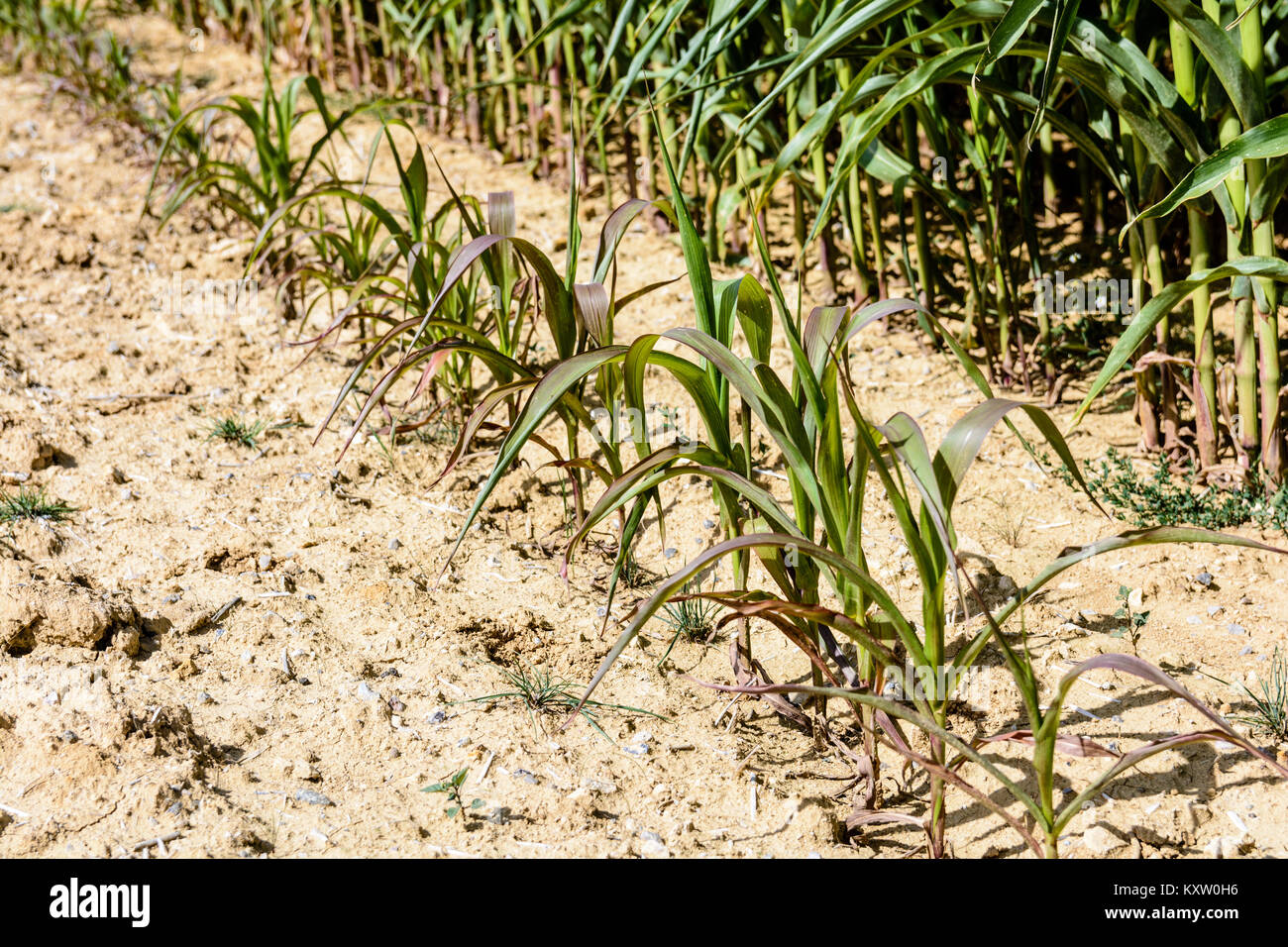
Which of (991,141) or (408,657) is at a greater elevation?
(991,141)

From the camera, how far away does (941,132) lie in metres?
2.28

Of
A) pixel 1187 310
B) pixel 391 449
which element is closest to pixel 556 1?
pixel 391 449

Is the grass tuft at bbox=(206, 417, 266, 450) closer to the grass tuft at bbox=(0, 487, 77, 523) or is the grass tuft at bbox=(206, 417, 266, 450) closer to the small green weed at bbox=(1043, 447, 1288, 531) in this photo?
the grass tuft at bbox=(0, 487, 77, 523)

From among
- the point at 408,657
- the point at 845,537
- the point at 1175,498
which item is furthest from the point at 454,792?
the point at 1175,498

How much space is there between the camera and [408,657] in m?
1.64

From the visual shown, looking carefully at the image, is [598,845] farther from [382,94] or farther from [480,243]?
[382,94]

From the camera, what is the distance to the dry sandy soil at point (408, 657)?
1354mm

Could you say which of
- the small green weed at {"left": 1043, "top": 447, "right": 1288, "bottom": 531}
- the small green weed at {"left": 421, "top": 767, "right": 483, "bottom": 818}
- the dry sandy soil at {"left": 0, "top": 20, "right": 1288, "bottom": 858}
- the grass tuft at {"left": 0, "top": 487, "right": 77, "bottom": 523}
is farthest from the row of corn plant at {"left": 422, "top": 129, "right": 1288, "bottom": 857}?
the grass tuft at {"left": 0, "top": 487, "right": 77, "bottom": 523}

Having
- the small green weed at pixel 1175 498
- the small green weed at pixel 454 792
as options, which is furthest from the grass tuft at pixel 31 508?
the small green weed at pixel 1175 498

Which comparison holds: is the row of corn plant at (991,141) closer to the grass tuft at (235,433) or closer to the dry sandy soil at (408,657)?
the dry sandy soil at (408,657)

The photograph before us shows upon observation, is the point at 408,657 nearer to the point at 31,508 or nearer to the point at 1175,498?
the point at 31,508

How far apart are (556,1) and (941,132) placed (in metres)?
1.37

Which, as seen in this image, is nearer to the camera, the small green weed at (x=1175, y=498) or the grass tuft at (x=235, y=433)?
the small green weed at (x=1175, y=498)

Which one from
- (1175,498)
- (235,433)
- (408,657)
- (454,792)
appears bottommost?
(454,792)
